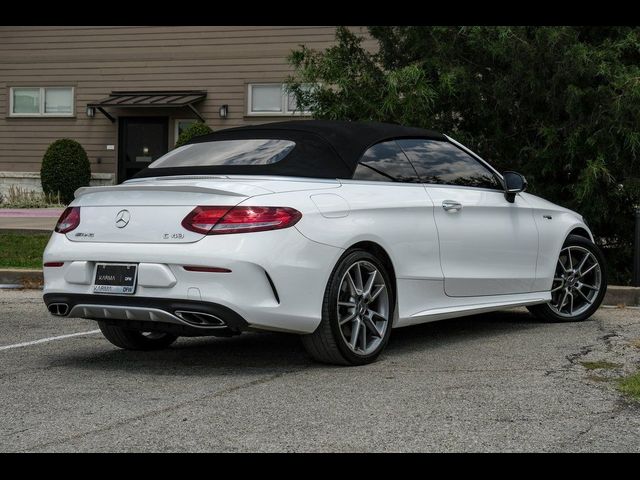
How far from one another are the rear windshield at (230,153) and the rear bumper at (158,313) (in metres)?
1.17

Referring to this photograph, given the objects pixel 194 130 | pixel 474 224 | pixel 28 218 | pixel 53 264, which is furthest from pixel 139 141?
pixel 53 264

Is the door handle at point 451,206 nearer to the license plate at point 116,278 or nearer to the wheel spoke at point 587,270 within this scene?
the wheel spoke at point 587,270

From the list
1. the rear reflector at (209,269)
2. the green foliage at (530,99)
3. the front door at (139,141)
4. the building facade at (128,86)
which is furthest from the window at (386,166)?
the front door at (139,141)

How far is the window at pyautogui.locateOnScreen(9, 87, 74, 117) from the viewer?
1054 inches

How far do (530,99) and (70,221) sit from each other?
757cm

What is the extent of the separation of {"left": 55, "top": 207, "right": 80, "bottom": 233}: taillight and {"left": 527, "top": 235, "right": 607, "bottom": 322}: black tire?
3932 millimetres

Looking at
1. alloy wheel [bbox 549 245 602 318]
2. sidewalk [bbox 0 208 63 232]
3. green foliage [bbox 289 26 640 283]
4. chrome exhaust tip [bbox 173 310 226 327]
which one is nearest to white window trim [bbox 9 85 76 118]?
sidewalk [bbox 0 208 63 232]

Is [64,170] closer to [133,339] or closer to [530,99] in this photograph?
[530,99]

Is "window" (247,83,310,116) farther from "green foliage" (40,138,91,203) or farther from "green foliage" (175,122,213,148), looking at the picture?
"green foliage" (40,138,91,203)

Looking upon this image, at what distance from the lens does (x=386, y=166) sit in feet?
22.2

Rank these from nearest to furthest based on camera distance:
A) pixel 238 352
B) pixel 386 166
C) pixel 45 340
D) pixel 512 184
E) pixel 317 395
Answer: pixel 317 395
pixel 386 166
pixel 238 352
pixel 45 340
pixel 512 184

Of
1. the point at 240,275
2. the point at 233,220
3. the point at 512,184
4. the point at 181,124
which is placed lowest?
the point at 240,275

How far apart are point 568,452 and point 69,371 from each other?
3.19m

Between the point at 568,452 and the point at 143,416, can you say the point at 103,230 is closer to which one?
the point at 143,416
